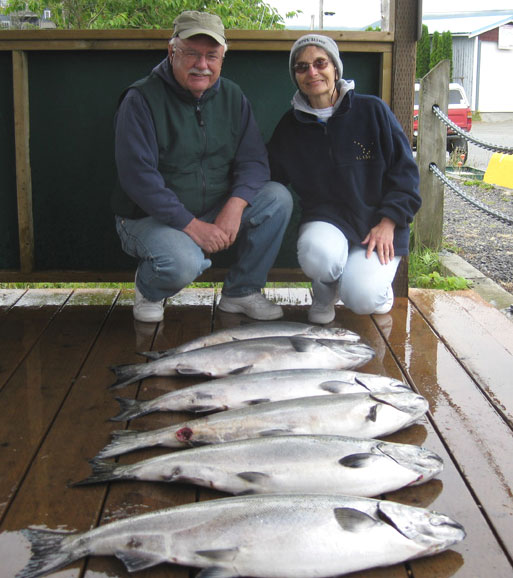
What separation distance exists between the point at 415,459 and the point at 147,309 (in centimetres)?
211

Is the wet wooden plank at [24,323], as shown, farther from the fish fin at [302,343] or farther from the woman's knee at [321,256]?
the woman's knee at [321,256]

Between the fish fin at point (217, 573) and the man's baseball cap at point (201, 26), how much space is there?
102 inches

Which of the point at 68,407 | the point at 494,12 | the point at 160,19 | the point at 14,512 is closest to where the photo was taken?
the point at 14,512

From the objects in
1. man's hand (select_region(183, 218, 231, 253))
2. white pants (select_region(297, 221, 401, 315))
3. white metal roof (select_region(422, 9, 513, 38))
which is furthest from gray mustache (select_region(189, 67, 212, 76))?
white metal roof (select_region(422, 9, 513, 38))

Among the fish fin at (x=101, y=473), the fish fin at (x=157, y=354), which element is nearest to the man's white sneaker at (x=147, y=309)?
the fish fin at (x=157, y=354)

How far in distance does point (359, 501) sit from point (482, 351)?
1874 millimetres

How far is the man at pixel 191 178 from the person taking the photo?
→ 375 cm

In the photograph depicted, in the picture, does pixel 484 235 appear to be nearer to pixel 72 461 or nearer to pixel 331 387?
pixel 331 387

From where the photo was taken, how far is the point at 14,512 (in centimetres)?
229

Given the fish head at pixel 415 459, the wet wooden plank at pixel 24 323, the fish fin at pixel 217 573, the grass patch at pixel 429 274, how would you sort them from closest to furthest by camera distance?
the fish fin at pixel 217 573 → the fish head at pixel 415 459 → the wet wooden plank at pixel 24 323 → the grass patch at pixel 429 274

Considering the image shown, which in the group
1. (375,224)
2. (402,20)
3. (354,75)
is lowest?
(375,224)

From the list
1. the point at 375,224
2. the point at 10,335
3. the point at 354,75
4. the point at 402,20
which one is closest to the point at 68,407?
the point at 10,335

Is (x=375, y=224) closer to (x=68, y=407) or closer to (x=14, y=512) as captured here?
(x=68, y=407)

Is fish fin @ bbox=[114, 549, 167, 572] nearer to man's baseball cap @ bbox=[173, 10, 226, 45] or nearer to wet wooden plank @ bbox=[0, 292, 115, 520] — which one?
wet wooden plank @ bbox=[0, 292, 115, 520]
